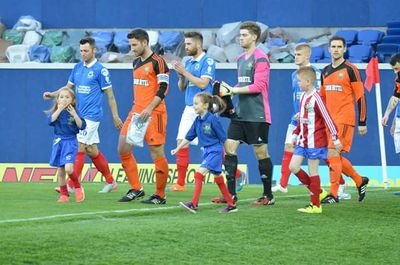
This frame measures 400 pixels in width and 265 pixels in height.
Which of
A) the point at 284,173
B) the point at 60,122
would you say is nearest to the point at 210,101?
the point at 60,122

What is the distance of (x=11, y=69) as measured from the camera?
25.2 m

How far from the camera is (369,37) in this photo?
2553 cm

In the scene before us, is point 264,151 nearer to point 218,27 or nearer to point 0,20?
point 218,27

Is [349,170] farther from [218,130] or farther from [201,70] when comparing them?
[218,130]

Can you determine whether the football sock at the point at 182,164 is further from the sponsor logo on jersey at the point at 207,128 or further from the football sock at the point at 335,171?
the sponsor logo on jersey at the point at 207,128

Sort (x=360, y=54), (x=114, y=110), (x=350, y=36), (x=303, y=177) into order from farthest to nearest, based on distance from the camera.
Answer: (x=350, y=36) < (x=360, y=54) < (x=114, y=110) < (x=303, y=177)

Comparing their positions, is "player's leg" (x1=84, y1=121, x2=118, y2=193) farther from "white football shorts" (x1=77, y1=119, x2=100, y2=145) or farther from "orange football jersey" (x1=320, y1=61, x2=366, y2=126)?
"orange football jersey" (x1=320, y1=61, x2=366, y2=126)

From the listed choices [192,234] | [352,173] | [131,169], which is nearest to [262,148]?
[352,173]

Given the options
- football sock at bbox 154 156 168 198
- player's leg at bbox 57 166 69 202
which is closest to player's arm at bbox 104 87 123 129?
player's leg at bbox 57 166 69 202

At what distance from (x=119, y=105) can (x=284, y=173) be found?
7650mm

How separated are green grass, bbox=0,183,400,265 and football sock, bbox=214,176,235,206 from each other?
25cm

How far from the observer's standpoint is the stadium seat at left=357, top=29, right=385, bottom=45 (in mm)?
25483

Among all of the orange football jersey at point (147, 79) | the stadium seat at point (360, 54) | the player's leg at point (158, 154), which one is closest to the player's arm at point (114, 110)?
the orange football jersey at point (147, 79)

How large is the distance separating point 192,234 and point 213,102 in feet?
8.11
